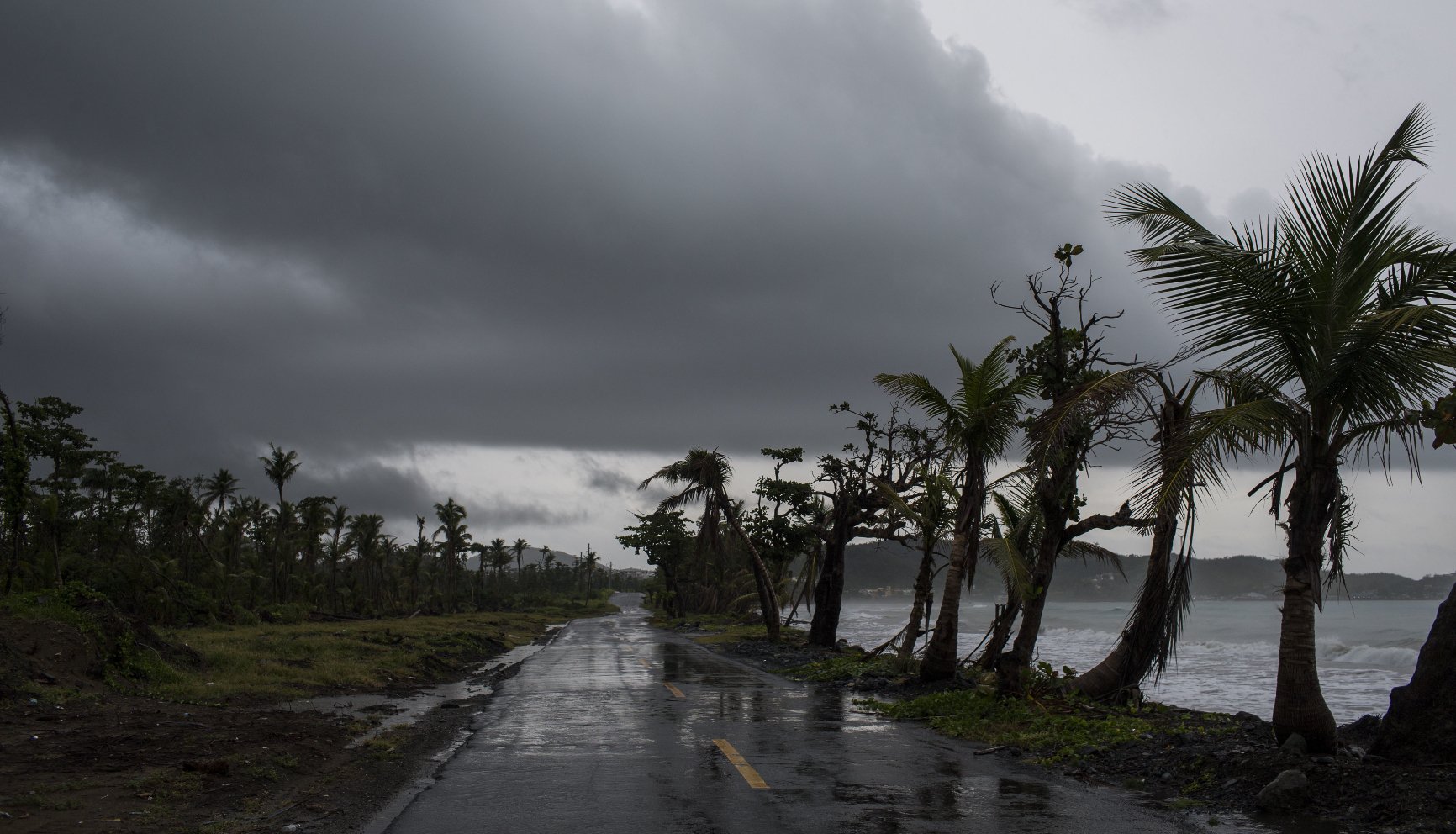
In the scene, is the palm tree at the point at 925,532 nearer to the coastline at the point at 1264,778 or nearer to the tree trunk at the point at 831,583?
the tree trunk at the point at 831,583

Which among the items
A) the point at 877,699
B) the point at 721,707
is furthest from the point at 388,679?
the point at 877,699

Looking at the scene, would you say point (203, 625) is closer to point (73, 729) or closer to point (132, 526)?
point (132, 526)

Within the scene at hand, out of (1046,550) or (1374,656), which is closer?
(1046,550)

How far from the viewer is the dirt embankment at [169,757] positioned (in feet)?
23.1

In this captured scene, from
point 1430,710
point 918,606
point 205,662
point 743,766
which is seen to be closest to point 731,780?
point 743,766

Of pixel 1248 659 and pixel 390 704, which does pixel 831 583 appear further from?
pixel 1248 659

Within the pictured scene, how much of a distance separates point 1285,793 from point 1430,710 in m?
1.77

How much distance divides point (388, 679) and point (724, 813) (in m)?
14.3

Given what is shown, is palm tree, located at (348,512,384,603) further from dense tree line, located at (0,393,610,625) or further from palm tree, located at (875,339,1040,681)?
palm tree, located at (875,339,1040,681)

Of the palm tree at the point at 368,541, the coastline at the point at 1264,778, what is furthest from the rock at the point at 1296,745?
the palm tree at the point at 368,541

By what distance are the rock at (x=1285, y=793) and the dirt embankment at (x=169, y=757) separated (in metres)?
6.76

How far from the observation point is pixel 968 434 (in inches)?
597

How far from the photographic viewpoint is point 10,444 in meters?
24.6

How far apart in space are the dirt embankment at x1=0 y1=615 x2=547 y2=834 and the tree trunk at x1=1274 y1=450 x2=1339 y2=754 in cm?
776
